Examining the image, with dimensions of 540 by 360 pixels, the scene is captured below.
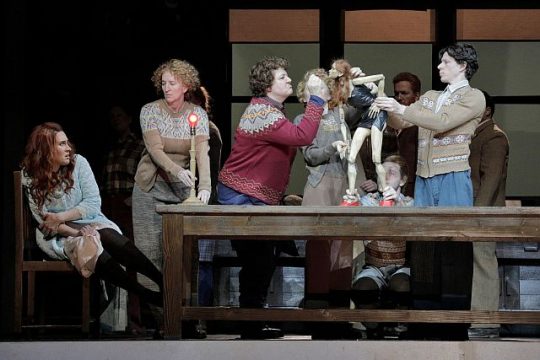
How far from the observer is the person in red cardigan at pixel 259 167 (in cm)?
754

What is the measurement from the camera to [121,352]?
7.11m

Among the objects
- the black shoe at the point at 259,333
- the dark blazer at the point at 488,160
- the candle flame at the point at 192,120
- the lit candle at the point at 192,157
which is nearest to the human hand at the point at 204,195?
the lit candle at the point at 192,157

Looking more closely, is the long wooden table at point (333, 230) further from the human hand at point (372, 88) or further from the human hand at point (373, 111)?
the human hand at point (372, 88)

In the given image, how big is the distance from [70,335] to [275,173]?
1383 millimetres

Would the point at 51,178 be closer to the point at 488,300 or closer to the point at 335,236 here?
the point at 335,236

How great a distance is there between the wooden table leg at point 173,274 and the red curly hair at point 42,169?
36.8 inches

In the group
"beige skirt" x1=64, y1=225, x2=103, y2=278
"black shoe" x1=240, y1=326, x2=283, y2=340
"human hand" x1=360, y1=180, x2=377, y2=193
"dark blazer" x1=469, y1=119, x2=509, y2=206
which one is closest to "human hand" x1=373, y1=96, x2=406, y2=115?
"human hand" x1=360, y1=180, x2=377, y2=193

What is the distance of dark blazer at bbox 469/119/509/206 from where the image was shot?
788 cm

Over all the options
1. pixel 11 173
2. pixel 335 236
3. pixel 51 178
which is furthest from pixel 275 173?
pixel 11 173

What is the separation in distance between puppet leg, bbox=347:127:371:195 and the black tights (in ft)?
3.90

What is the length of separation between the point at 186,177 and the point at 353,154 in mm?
841

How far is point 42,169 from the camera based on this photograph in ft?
25.7

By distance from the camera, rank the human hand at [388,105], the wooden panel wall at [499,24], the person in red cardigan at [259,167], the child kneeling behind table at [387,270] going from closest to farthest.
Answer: the human hand at [388,105] → the person in red cardigan at [259,167] → the child kneeling behind table at [387,270] → the wooden panel wall at [499,24]

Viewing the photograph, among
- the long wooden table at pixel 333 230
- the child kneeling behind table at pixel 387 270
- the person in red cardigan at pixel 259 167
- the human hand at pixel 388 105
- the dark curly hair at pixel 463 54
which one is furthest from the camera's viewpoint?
the child kneeling behind table at pixel 387 270
